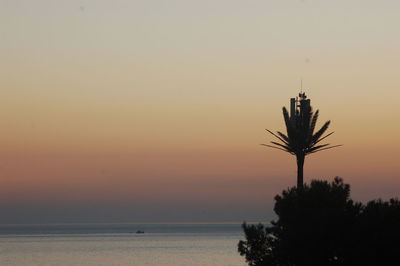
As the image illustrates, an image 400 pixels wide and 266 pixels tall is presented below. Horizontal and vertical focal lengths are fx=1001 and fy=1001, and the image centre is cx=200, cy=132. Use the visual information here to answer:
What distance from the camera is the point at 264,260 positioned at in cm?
5803

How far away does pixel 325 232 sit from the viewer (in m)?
56.1

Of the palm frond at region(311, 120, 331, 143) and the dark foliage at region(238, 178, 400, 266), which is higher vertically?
the palm frond at region(311, 120, 331, 143)

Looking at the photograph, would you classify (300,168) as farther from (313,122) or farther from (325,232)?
(325,232)

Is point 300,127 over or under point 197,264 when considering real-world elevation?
over

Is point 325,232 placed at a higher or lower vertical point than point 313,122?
lower

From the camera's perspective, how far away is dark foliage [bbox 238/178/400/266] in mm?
55125

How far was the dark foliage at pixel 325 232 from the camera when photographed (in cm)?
5512

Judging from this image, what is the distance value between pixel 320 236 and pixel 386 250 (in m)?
3.71

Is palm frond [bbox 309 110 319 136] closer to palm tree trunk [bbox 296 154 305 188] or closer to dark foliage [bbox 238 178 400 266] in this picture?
palm tree trunk [bbox 296 154 305 188]

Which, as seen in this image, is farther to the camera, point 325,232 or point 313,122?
point 313,122

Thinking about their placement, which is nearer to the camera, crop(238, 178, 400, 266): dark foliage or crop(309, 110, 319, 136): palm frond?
crop(238, 178, 400, 266): dark foliage

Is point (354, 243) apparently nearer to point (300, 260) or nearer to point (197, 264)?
point (300, 260)

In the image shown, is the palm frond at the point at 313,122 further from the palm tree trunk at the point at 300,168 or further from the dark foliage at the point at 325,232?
the dark foliage at the point at 325,232

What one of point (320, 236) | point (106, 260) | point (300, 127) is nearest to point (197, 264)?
point (106, 260)
